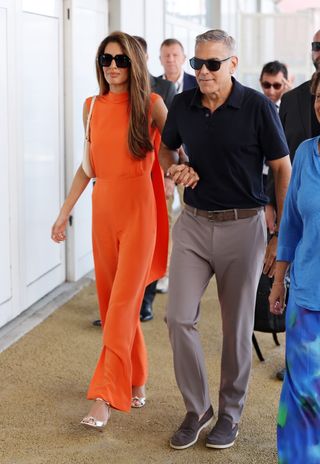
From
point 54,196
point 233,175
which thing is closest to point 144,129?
point 233,175

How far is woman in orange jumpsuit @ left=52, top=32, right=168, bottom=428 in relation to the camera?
13.2 ft

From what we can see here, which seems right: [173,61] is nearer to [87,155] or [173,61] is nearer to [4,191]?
[4,191]

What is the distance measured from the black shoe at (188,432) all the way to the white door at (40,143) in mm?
2209

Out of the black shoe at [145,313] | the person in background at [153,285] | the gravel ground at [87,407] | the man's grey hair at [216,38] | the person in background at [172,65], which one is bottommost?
the gravel ground at [87,407]

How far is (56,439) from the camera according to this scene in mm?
3930

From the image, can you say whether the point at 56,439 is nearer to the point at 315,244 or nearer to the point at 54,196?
the point at 315,244

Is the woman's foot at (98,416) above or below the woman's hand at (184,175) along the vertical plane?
below

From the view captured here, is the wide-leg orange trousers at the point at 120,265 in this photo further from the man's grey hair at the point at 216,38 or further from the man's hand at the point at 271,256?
the man's grey hair at the point at 216,38

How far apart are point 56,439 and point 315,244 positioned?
157cm

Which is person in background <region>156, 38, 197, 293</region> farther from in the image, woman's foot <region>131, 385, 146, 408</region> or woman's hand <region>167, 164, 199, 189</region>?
woman's hand <region>167, 164, 199, 189</region>

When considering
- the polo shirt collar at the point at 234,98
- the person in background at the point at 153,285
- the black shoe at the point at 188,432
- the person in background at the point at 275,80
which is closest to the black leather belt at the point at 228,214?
the polo shirt collar at the point at 234,98

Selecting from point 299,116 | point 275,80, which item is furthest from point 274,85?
point 299,116

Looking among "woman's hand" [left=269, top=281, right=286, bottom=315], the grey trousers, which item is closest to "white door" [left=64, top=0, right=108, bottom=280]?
the grey trousers

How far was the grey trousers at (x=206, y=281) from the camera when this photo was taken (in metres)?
3.73
